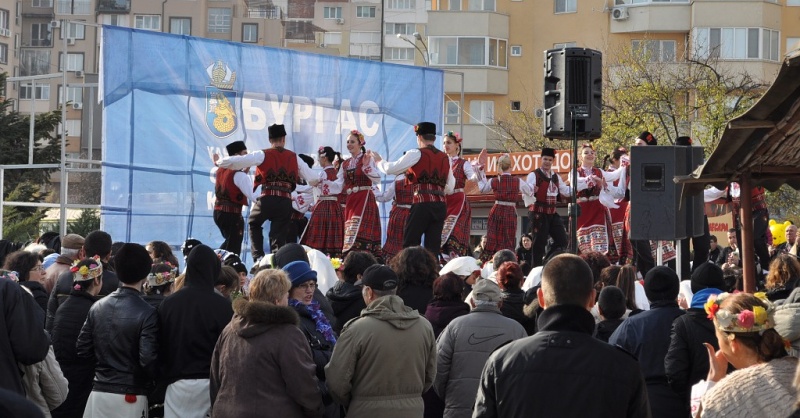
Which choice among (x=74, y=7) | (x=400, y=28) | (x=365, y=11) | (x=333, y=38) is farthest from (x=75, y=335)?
(x=365, y=11)

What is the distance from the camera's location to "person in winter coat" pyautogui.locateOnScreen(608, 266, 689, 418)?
6383 mm

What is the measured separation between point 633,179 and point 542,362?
8619 mm

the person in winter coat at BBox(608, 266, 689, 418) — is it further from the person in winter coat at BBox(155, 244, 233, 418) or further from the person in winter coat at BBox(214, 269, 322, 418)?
the person in winter coat at BBox(155, 244, 233, 418)

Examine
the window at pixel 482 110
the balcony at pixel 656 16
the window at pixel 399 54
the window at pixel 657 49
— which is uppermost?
the window at pixel 399 54

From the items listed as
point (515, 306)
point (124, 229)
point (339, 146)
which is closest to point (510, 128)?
point (339, 146)

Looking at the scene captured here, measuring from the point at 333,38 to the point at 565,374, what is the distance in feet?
265

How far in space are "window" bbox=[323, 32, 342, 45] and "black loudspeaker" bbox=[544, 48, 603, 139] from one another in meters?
70.2

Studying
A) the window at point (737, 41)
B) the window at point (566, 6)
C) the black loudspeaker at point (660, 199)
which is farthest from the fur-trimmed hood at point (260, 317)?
the window at point (566, 6)

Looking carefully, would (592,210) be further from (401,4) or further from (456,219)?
(401,4)

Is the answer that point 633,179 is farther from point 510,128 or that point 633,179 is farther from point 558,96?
A: point 510,128

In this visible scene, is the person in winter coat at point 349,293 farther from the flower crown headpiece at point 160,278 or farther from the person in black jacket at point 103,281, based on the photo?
the person in black jacket at point 103,281

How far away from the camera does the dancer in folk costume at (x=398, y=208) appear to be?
15.6 metres

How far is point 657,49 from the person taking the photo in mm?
44844

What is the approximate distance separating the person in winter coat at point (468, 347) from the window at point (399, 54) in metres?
70.6
